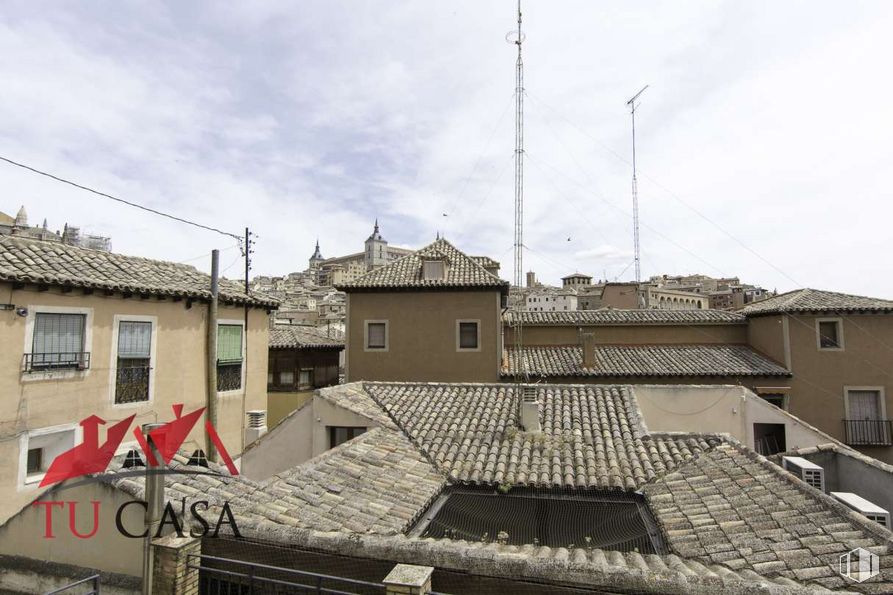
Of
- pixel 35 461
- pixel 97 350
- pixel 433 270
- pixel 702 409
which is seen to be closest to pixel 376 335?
pixel 433 270

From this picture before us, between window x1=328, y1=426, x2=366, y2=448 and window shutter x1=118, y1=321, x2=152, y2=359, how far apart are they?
22.2 ft

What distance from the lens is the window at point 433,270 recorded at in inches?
753

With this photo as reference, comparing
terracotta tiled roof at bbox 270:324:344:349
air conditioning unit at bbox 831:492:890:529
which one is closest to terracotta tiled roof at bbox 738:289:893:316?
air conditioning unit at bbox 831:492:890:529

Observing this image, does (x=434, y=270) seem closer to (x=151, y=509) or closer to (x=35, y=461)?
(x=35, y=461)

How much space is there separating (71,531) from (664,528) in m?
6.97

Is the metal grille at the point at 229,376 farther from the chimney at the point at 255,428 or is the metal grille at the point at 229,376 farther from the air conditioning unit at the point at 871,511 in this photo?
the air conditioning unit at the point at 871,511

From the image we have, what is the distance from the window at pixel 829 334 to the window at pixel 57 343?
24620 mm

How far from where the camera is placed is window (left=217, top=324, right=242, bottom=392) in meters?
15.3

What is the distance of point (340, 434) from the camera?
1019 cm

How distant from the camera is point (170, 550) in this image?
4578 millimetres

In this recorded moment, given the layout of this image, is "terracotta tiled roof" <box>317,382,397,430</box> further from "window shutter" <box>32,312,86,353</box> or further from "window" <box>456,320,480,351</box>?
"window" <box>456,320,480,351</box>

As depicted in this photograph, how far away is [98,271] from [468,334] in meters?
12.2

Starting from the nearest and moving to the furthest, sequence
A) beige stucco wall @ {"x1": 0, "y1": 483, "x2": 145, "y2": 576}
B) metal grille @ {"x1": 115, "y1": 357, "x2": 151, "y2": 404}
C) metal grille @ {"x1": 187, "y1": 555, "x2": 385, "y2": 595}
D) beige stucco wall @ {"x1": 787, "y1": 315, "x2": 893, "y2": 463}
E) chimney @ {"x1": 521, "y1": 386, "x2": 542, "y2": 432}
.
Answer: metal grille @ {"x1": 187, "y1": 555, "x2": 385, "y2": 595} → beige stucco wall @ {"x1": 0, "y1": 483, "x2": 145, "y2": 576} → chimney @ {"x1": 521, "y1": 386, "x2": 542, "y2": 432} → metal grille @ {"x1": 115, "y1": 357, "x2": 151, "y2": 404} → beige stucco wall @ {"x1": 787, "y1": 315, "x2": 893, "y2": 463}

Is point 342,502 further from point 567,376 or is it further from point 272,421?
point 272,421
